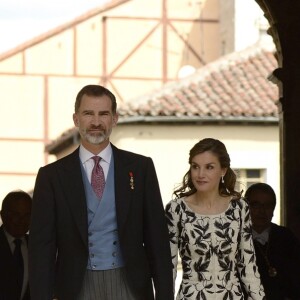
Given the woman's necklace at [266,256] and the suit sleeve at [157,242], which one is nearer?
the suit sleeve at [157,242]

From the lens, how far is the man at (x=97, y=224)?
644 cm

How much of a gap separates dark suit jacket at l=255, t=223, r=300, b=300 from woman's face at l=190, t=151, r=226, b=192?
140 cm

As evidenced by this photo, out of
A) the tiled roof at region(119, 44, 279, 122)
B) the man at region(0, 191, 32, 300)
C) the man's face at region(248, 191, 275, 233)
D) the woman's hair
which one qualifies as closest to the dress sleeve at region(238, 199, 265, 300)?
the woman's hair

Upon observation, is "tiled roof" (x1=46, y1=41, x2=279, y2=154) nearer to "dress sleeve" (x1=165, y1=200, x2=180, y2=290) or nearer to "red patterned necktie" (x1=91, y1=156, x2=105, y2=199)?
"dress sleeve" (x1=165, y1=200, x2=180, y2=290)

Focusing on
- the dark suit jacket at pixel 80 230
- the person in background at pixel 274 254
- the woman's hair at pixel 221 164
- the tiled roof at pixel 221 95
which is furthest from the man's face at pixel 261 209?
the tiled roof at pixel 221 95

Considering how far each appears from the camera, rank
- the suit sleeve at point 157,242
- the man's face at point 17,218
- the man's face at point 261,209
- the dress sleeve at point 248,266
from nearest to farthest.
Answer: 1. the suit sleeve at point 157,242
2. the dress sleeve at point 248,266
3. the man's face at point 261,209
4. the man's face at point 17,218

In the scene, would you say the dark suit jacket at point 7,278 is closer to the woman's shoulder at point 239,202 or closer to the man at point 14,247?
the man at point 14,247

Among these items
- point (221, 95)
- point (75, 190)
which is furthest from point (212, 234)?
point (221, 95)

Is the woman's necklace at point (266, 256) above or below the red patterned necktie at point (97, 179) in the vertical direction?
below

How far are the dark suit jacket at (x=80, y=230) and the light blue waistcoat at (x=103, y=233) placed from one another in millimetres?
32

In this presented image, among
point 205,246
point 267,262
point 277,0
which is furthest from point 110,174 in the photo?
point 277,0

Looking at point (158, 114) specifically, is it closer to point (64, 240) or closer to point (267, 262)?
point (267, 262)

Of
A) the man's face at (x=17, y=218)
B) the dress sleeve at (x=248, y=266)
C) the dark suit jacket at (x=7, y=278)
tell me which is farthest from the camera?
the man's face at (x=17, y=218)

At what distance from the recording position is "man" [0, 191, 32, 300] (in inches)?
356
